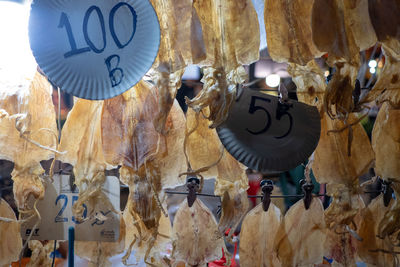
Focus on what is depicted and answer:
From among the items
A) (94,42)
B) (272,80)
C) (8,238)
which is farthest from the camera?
(272,80)

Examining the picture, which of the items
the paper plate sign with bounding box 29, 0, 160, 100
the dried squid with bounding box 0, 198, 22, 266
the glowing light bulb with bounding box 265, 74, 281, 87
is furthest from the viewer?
the glowing light bulb with bounding box 265, 74, 281, 87

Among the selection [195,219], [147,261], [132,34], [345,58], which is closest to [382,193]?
[345,58]

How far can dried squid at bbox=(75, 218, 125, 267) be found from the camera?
1.02 m

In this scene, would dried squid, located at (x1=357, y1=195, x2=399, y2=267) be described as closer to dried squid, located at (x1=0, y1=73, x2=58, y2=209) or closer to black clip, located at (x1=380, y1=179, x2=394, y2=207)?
black clip, located at (x1=380, y1=179, x2=394, y2=207)

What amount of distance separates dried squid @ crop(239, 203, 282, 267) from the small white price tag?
372 mm

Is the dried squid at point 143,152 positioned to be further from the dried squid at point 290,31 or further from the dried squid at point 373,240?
the dried squid at point 373,240

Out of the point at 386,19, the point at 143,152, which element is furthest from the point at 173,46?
the point at 386,19

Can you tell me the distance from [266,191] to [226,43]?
437 millimetres

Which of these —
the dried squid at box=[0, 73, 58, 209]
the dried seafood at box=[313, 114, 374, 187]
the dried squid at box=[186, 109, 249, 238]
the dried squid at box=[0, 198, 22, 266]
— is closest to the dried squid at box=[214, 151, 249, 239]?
the dried squid at box=[186, 109, 249, 238]

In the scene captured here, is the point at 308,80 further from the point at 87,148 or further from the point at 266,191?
the point at 87,148

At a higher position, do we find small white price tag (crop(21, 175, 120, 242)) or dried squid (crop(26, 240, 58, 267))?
small white price tag (crop(21, 175, 120, 242))

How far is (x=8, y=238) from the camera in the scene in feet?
3.30

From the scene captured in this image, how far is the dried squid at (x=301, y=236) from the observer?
1038 millimetres

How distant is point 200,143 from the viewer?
0.99m
